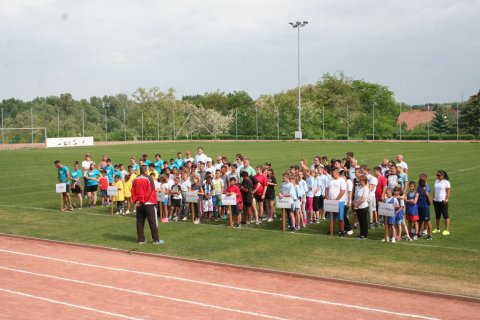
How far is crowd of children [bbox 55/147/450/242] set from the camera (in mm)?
15180

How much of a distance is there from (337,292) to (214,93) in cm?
12395

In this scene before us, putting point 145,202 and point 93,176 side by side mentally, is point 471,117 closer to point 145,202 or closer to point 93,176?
point 93,176

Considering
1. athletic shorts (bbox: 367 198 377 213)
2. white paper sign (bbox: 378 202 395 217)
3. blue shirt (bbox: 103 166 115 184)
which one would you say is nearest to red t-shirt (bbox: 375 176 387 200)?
athletic shorts (bbox: 367 198 377 213)

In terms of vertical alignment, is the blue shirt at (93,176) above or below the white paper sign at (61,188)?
above

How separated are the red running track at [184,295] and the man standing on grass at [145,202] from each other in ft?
5.88

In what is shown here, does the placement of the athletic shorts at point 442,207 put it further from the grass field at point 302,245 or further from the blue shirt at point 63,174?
the blue shirt at point 63,174

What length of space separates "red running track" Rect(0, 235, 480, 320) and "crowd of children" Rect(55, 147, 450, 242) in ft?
14.1

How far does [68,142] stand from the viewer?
68.1 m

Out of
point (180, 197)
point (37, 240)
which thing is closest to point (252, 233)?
point (180, 197)

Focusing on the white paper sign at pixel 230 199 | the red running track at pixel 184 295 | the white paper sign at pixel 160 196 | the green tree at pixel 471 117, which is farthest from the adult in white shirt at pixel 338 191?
the green tree at pixel 471 117

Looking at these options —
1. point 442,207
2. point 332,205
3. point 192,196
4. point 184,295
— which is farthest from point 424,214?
point 184,295

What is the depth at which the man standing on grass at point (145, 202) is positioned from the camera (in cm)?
1520

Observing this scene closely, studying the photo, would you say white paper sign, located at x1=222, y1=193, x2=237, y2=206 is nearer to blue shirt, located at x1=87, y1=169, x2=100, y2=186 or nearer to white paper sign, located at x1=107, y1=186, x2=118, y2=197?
white paper sign, located at x1=107, y1=186, x2=118, y2=197

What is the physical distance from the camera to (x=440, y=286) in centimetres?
1103
